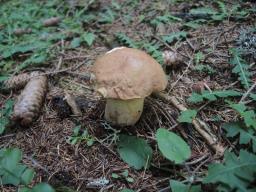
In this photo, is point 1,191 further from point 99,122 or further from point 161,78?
point 161,78

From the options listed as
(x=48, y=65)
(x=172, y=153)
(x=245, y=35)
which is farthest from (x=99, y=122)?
(x=245, y=35)

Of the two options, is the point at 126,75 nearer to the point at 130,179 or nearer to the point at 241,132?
the point at 130,179

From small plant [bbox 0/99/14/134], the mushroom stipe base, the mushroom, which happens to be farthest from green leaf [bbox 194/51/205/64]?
small plant [bbox 0/99/14/134]

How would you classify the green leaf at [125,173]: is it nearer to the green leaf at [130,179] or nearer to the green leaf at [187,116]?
the green leaf at [130,179]

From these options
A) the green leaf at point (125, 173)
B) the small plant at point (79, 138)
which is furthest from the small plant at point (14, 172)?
the green leaf at point (125, 173)

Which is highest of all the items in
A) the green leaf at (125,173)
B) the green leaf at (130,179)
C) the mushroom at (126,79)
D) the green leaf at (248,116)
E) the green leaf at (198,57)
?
the mushroom at (126,79)

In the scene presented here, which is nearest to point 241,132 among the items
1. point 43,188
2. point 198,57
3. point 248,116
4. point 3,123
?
point 248,116
